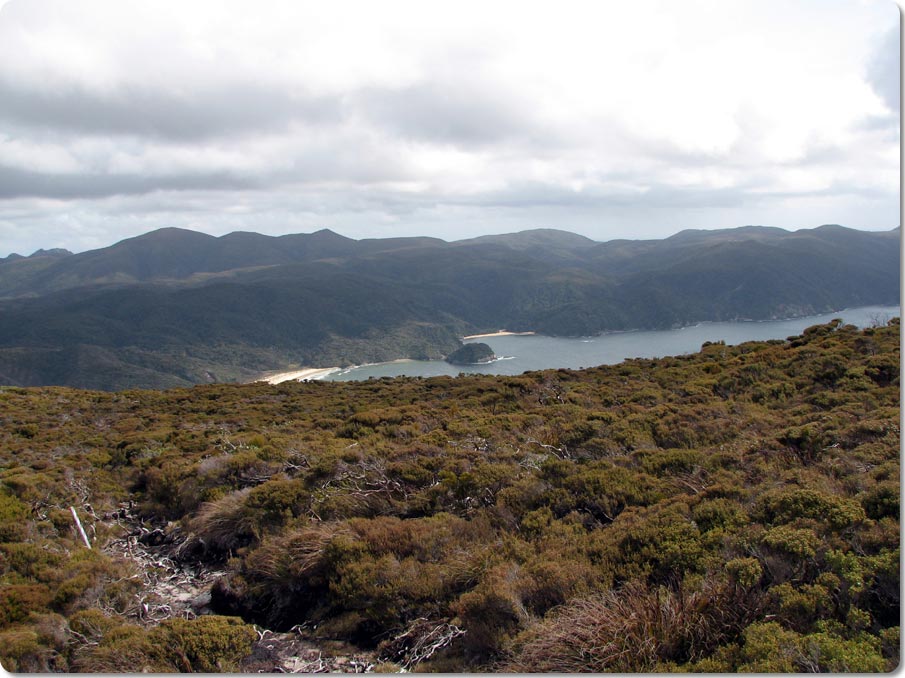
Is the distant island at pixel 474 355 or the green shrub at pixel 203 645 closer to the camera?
the green shrub at pixel 203 645

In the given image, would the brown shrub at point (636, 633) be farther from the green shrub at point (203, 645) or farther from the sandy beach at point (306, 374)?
the sandy beach at point (306, 374)

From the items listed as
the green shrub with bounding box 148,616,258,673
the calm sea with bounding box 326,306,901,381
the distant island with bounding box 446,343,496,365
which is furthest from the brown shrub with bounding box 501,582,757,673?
the distant island with bounding box 446,343,496,365

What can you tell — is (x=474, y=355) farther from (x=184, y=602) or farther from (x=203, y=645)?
(x=203, y=645)

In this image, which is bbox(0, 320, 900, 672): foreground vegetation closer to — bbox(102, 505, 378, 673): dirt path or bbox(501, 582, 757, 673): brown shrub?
bbox(501, 582, 757, 673): brown shrub

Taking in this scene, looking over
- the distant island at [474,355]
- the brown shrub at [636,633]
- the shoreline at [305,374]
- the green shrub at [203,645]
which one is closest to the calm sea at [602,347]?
the distant island at [474,355]

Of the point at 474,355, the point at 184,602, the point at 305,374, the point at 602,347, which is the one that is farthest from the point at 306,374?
the point at 184,602

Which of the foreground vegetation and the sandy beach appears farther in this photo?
the sandy beach
